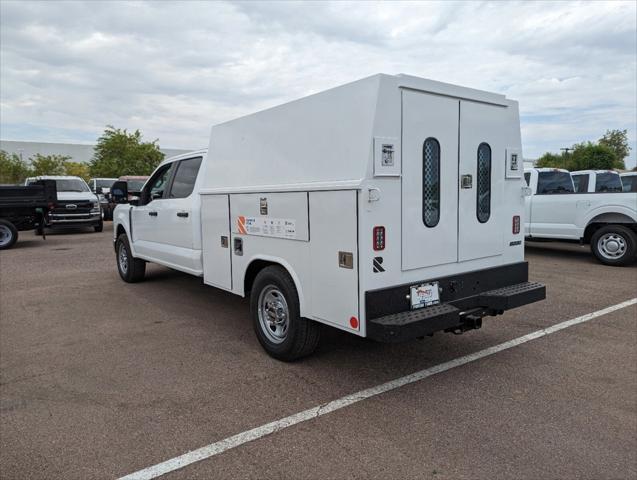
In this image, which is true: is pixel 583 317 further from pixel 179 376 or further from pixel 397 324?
pixel 179 376

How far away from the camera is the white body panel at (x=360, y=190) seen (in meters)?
3.77

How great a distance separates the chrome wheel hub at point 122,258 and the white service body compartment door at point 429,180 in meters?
6.26

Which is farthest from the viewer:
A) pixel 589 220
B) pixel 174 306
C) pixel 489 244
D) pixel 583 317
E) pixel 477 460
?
pixel 589 220

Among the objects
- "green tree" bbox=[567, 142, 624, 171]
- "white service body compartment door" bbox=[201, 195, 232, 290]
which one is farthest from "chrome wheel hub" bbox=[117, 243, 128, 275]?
"green tree" bbox=[567, 142, 624, 171]

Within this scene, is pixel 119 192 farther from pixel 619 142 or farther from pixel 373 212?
pixel 619 142

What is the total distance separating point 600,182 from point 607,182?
13 cm

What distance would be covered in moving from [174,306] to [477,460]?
16.5 feet

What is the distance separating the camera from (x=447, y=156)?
14.1 ft

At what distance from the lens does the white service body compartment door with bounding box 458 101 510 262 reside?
14.6ft

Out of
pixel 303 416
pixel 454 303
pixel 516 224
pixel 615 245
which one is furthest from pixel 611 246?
pixel 303 416

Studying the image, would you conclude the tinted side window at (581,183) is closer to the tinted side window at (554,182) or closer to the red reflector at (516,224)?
the tinted side window at (554,182)

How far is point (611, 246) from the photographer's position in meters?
9.80

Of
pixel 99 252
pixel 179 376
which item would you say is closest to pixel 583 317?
pixel 179 376

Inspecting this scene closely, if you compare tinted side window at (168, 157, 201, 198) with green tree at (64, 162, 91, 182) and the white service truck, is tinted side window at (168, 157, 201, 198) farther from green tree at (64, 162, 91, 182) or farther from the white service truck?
green tree at (64, 162, 91, 182)
